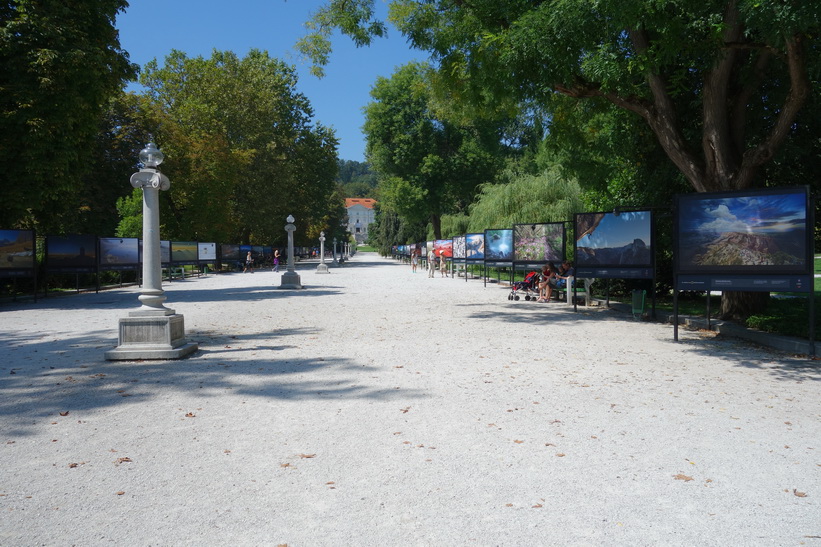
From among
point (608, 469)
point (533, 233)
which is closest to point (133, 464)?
point (608, 469)

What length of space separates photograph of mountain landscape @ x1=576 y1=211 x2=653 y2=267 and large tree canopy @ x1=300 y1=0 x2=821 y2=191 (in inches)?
64.2

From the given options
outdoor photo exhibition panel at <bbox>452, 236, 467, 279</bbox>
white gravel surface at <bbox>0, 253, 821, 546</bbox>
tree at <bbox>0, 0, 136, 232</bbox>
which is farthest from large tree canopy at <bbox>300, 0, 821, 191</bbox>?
A: outdoor photo exhibition panel at <bbox>452, 236, 467, 279</bbox>

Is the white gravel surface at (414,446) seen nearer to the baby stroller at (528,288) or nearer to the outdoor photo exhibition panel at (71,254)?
the baby stroller at (528,288)

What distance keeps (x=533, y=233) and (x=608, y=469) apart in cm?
1674

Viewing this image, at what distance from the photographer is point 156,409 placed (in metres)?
6.25

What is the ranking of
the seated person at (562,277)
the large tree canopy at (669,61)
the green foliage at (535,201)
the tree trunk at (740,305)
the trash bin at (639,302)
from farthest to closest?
the green foliage at (535,201), the seated person at (562,277), the trash bin at (639,302), the tree trunk at (740,305), the large tree canopy at (669,61)

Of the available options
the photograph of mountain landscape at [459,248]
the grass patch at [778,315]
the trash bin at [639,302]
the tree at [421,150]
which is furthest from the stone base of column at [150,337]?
the tree at [421,150]

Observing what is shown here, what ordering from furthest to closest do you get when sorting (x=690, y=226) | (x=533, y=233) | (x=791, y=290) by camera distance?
1. (x=533, y=233)
2. (x=690, y=226)
3. (x=791, y=290)

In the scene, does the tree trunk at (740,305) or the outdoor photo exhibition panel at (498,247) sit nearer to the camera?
the tree trunk at (740,305)

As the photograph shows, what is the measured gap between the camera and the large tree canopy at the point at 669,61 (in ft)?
31.0

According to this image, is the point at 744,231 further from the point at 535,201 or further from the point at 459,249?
the point at 459,249

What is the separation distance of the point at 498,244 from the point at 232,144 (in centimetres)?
3430

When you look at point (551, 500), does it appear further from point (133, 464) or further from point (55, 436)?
point (55, 436)

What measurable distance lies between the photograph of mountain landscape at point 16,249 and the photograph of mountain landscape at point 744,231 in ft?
65.2
